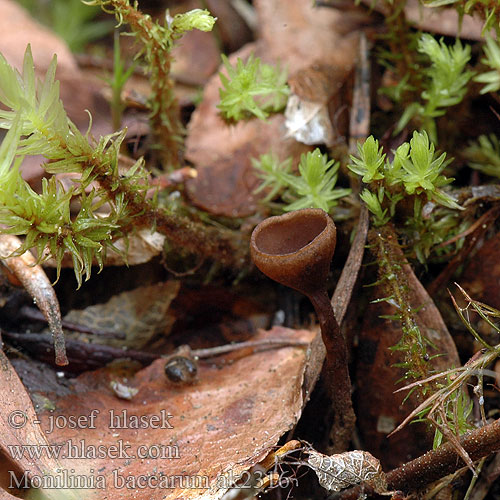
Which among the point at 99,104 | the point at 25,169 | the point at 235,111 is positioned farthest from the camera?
the point at 99,104

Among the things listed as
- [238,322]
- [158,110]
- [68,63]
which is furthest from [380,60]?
[68,63]

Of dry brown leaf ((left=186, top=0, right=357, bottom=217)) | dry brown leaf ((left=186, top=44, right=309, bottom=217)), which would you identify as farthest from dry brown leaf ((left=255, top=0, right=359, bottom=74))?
dry brown leaf ((left=186, top=44, right=309, bottom=217))

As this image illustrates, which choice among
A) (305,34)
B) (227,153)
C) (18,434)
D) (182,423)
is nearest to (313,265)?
(182,423)

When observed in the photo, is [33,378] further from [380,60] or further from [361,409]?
[380,60]

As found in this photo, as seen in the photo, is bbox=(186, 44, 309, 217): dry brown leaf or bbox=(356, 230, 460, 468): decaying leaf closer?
bbox=(356, 230, 460, 468): decaying leaf

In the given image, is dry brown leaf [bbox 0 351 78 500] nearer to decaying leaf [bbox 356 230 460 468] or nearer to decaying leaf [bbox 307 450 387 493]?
decaying leaf [bbox 307 450 387 493]

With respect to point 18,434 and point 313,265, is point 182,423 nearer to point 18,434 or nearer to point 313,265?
point 18,434
